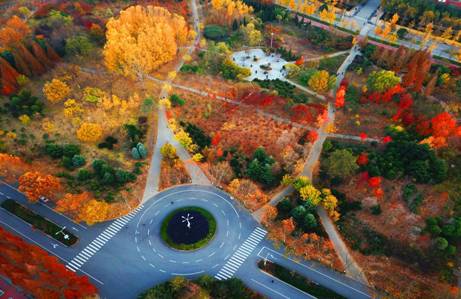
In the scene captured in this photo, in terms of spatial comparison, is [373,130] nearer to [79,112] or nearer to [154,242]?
[154,242]

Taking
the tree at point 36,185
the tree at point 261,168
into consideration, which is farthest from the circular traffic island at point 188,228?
the tree at point 36,185

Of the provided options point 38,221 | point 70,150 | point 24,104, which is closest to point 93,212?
point 38,221

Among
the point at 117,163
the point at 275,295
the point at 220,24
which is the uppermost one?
the point at 220,24

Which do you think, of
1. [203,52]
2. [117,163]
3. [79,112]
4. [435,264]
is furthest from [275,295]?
[203,52]

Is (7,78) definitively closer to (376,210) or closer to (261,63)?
(261,63)

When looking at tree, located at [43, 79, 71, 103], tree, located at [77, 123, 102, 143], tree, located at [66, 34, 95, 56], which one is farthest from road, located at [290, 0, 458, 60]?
tree, located at [43, 79, 71, 103]

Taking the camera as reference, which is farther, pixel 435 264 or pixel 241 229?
pixel 241 229
